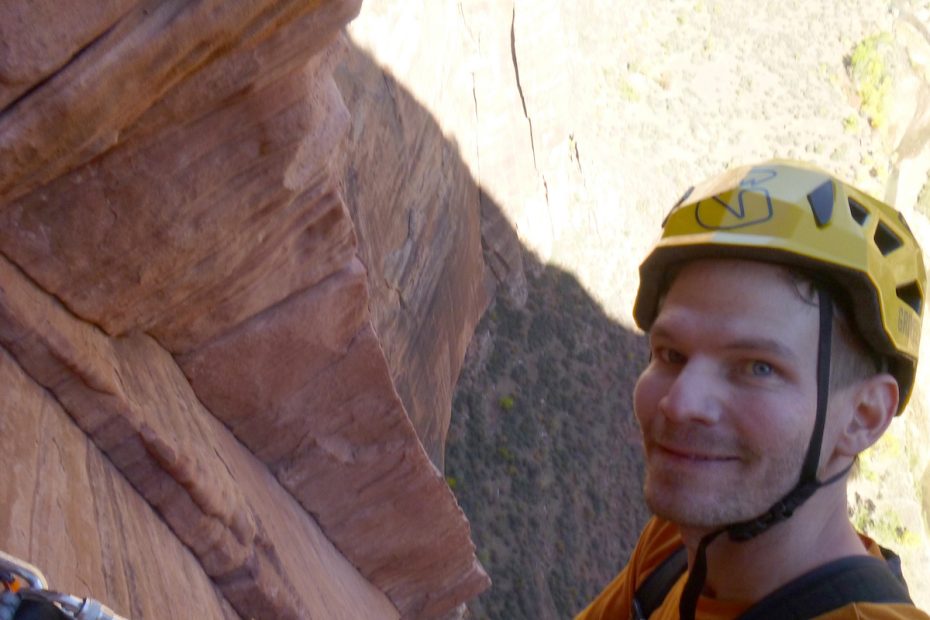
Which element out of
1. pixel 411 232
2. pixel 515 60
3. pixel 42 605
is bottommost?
pixel 42 605

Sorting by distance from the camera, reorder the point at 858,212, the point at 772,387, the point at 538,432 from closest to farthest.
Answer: the point at 772,387
the point at 858,212
the point at 538,432

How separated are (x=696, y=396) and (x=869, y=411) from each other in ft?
1.98

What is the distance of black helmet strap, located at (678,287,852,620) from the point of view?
247 cm

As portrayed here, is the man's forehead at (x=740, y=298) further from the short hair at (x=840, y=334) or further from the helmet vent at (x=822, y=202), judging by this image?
the helmet vent at (x=822, y=202)

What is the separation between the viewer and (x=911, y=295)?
2830 millimetres

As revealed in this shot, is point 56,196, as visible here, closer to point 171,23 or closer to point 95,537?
point 171,23

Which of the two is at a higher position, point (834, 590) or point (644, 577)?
point (644, 577)

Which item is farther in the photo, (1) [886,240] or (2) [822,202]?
(1) [886,240]

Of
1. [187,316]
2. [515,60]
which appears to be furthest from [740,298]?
[515,60]

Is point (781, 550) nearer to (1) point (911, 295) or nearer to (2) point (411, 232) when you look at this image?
(1) point (911, 295)

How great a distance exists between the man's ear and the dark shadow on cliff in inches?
251

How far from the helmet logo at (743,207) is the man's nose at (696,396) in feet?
1.38

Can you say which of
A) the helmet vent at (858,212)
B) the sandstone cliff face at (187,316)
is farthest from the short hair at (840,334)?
the sandstone cliff face at (187,316)

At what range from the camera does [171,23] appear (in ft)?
7.91
